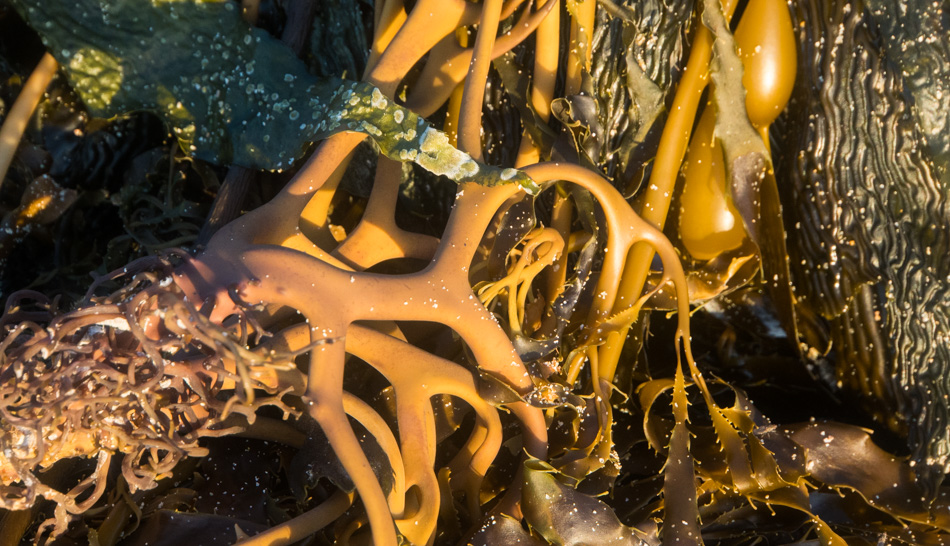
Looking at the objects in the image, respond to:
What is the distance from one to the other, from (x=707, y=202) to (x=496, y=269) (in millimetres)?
313

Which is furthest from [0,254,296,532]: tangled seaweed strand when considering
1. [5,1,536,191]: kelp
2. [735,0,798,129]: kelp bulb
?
[735,0,798,129]: kelp bulb

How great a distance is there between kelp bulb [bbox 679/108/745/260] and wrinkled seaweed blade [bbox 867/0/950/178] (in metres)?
0.24

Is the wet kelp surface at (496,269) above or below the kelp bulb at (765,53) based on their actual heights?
below

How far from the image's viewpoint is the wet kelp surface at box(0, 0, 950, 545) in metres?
0.62

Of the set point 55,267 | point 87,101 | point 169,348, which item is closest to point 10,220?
point 55,267

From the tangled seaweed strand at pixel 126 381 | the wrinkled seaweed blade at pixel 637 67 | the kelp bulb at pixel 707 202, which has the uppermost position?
the wrinkled seaweed blade at pixel 637 67

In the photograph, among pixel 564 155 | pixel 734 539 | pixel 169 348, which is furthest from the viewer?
pixel 734 539

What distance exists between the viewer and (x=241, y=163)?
0.77 meters

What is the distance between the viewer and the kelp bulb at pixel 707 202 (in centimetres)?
80

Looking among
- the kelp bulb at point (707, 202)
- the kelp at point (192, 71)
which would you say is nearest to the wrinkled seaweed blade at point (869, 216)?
the kelp bulb at point (707, 202)

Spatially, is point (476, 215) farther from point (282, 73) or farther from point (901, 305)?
point (901, 305)

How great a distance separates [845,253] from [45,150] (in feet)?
3.99

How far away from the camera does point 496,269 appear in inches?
28.0

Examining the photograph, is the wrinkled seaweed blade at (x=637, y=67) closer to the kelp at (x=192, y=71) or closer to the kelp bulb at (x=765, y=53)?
the kelp bulb at (x=765, y=53)
